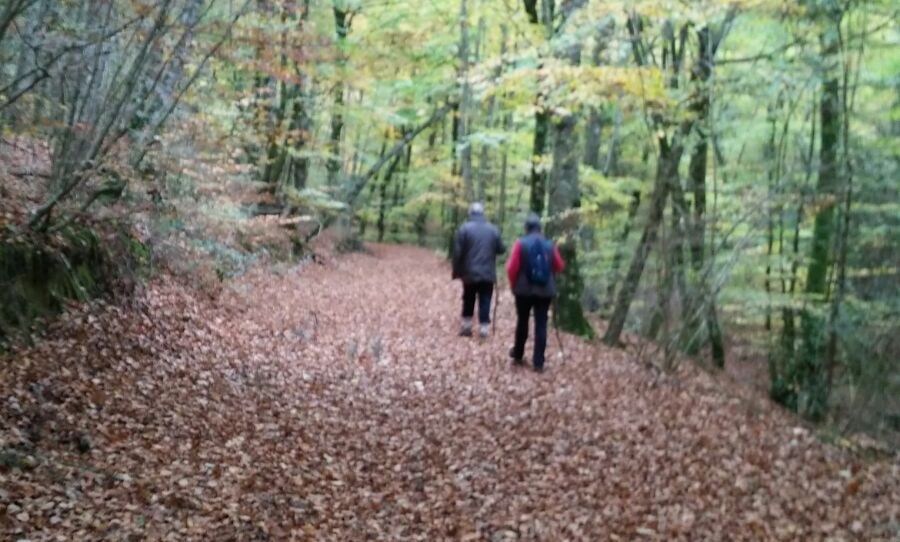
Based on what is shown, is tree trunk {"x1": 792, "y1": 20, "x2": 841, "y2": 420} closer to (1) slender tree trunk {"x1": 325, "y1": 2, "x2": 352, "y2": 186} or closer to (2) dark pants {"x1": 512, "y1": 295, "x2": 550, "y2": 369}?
(2) dark pants {"x1": 512, "y1": 295, "x2": 550, "y2": 369}

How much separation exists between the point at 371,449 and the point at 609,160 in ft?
40.7

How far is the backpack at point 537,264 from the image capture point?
32.1 ft

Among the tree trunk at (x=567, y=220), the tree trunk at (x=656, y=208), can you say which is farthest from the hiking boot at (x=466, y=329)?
the tree trunk at (x=656, y=208)

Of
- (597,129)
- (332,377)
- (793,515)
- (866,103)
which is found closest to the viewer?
(793,515)

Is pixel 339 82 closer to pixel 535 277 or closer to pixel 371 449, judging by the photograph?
pixel 535 277

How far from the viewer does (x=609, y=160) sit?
1783 centimetres

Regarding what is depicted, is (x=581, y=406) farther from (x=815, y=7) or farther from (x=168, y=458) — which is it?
(x=815, y=7)

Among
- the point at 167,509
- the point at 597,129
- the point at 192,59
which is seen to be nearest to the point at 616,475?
the point at 167,509

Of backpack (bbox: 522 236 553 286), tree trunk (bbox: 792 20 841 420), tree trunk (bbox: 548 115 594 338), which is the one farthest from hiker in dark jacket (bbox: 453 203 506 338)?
tree trunk (bbox: 792 20 841 420)

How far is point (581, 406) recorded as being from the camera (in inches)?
341

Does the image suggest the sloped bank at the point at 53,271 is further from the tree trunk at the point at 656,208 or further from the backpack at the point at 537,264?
the tree trunk at the point at 656,208

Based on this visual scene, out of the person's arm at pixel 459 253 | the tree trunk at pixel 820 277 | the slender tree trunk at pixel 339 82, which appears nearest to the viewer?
the tree trunk at pixel 820 277

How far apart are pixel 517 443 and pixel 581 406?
1489 millimetres

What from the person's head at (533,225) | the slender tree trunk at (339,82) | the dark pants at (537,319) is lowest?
the dark pants at (537,319)
